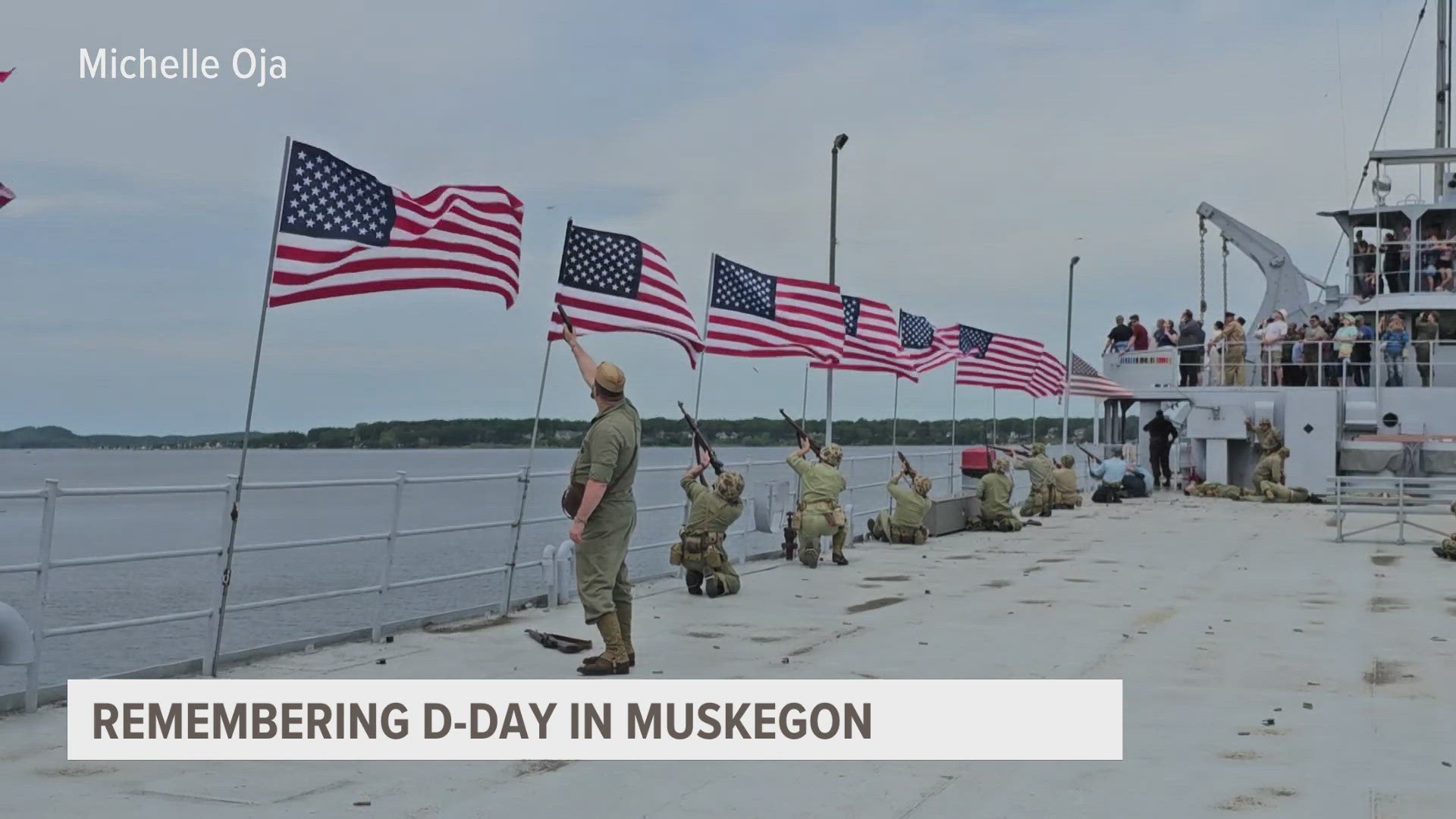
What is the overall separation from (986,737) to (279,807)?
341 centimetres

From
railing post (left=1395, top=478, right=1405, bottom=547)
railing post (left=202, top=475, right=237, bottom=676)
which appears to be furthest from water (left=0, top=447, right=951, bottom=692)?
railing post (left=1395, top=478, right=1405, bottom=547)

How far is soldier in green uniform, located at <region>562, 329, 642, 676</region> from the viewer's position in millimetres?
8391

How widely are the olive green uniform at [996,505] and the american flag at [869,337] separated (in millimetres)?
2380

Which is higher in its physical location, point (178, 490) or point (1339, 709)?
point (178, 490)

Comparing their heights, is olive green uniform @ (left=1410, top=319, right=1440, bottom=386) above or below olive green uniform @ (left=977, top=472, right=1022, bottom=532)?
above

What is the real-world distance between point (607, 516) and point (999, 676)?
2.68 metres

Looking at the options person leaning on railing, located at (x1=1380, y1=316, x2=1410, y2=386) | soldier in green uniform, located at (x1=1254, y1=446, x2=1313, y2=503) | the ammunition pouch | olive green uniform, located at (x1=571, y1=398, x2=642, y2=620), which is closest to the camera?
olive green uniform, located at (x1=571, y1=398, x2=642, y2=620)

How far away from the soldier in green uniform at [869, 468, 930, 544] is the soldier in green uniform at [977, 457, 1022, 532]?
229 centimetres

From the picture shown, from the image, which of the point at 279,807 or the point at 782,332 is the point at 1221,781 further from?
the point at 782,332

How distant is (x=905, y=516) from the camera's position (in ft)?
63.2

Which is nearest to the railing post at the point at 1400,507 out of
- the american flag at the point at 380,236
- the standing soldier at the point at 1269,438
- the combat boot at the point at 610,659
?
the standing soldier at the point at 1269,438

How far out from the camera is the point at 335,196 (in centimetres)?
960

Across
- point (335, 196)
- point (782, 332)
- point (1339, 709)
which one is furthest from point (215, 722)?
point (782, 332)

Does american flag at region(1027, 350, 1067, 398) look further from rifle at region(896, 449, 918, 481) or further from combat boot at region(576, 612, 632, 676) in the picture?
combat boot at region(576, 612, 632, 676)
